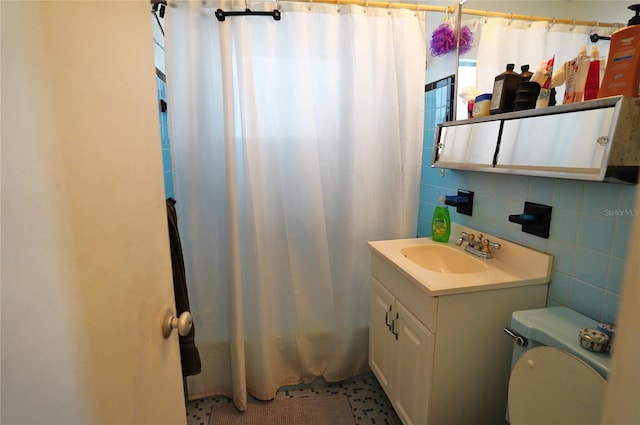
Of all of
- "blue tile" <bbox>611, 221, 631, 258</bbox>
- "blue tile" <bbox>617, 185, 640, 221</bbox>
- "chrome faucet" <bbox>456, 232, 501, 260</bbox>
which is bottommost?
"chrome faucet" <bbox>456, 232, 501, 260</bbox>

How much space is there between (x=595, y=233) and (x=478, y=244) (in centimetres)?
48

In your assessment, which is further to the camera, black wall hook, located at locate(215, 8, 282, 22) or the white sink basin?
black wall hook, located at locate(215, 8, 282, 22)

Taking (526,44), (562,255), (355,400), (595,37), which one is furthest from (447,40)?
(355,400)

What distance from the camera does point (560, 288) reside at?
3.81ft

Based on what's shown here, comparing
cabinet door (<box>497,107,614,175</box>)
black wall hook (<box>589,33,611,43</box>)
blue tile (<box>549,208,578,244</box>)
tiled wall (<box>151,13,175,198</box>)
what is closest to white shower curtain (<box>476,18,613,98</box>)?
black wall hook (<box>589,33,611,43</box>)

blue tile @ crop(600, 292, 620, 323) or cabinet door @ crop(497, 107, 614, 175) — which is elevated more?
cabinet door @ crop(497, 107, 614, 175)

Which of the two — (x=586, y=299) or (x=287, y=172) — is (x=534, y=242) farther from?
(x=287, y=172)

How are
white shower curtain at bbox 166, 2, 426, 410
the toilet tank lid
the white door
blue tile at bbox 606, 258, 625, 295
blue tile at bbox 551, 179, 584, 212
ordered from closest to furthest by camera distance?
the white door
the toilet tank lid
blue tile at bbox 606, 258, 625, 295
blue tile at bbox 551, 179, 584, 212
white shower curtain at bbox 166, 2, 426, 410

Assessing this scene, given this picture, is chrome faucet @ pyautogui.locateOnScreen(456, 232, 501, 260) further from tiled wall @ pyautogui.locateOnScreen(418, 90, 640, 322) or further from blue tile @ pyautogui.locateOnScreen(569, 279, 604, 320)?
blue tile @ pyautogui.locateOnScreen(569, 279, 604, 320)

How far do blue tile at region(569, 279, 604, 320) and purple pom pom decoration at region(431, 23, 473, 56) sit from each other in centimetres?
116

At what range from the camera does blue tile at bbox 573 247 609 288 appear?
101cm

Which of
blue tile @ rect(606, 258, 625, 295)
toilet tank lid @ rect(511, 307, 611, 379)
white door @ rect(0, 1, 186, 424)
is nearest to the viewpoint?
white door @ rect(0, 1, 186, 424)

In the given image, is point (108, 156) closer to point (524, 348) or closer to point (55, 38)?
point (55, 38)

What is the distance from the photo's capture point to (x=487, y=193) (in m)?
1.49
